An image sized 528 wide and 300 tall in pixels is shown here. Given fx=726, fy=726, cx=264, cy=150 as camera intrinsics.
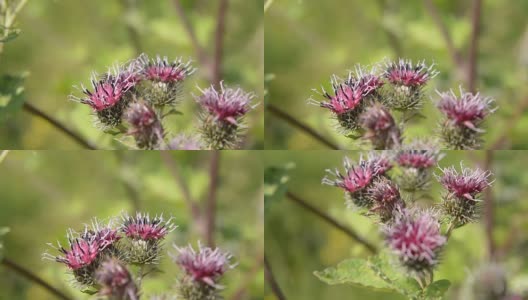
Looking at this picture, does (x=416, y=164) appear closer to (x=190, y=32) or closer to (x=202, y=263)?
(x=202, y=263)

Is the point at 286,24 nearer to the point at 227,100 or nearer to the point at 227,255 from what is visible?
the point at 227,100

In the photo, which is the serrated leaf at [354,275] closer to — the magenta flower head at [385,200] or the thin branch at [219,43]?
the magenta flower head at [385,200]

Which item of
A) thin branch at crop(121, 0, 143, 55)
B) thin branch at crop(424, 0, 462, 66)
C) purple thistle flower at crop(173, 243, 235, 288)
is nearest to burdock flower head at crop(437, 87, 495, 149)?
purple thistle flower at crop(173, 243, 235, 288)

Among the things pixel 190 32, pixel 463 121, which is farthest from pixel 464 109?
pixel 190 32

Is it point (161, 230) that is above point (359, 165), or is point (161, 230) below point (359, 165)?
below

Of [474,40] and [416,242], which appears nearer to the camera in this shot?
[416,242]

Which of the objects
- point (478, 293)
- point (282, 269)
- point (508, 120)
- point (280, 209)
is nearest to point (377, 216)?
point (478, 293)
